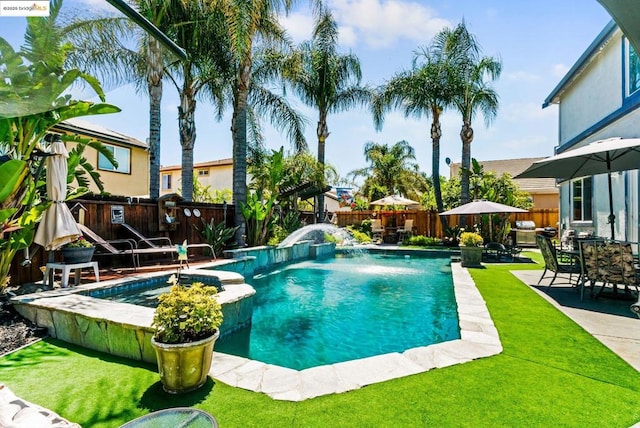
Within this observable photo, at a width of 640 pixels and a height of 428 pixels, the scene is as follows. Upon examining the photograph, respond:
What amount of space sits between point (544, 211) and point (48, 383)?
76.6 feet

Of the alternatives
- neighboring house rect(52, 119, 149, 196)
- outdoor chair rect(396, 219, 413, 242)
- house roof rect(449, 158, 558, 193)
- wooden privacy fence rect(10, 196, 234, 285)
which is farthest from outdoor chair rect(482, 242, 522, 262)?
neighboring house rect(52, 119, 149, 196)

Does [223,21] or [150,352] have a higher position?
[223,21]

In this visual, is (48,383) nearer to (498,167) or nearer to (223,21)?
(223,21)

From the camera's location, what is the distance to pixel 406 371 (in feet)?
11.7

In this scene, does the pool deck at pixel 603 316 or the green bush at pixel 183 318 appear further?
the pool deck at pixel 603 316

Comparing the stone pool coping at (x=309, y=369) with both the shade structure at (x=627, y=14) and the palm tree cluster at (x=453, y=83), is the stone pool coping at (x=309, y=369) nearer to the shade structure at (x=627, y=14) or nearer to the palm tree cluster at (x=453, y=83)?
the shade structure at (x=627, y=14)

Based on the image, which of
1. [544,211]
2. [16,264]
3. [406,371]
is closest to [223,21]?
[16,264]

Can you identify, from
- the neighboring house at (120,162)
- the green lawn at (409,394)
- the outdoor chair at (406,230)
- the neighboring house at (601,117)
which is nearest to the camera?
the green lawn at (409,394)

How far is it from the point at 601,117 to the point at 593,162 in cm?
477

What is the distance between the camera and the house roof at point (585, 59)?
1014 cm

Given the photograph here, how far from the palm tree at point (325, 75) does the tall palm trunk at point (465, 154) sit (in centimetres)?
638

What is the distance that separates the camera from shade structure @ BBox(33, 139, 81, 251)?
19.2 ft

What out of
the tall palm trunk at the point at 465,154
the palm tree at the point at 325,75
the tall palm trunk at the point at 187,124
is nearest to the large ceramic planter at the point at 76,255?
the tall palm trunk at the point at 187,124

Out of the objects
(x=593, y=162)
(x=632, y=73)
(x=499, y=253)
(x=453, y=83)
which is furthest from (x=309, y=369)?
(x=453, y=83)
